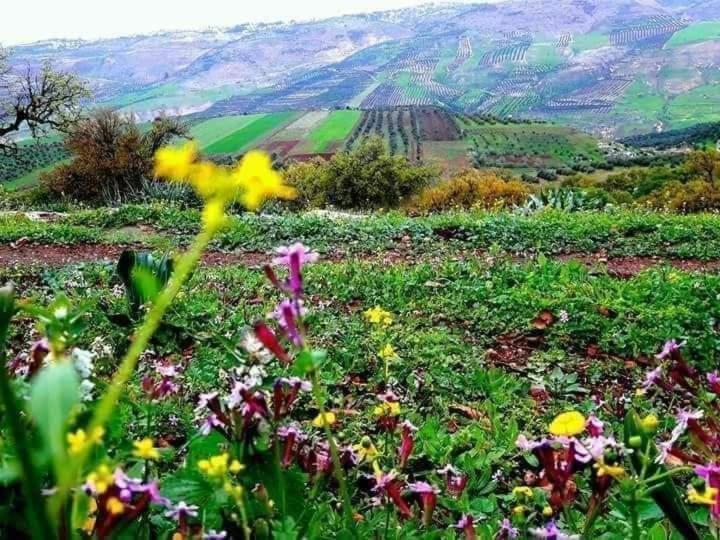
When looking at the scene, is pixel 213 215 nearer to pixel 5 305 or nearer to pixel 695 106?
pixel 5 305

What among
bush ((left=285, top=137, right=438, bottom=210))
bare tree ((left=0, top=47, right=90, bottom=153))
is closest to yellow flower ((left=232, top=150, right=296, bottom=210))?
bare tree ((left=0, top=47, right=90, bottom=153))

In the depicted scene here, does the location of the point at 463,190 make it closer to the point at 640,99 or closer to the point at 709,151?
the point at 709,151

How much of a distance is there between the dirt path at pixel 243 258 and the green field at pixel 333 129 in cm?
7679

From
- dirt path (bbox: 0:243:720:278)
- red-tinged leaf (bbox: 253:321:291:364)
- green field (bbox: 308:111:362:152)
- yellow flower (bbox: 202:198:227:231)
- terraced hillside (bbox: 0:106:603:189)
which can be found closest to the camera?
yellow flower (bbox: 202:198:227:231)

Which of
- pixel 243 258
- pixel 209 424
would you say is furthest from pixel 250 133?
pixel 209 424

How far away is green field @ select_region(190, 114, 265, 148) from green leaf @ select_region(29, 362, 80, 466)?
3775 inches

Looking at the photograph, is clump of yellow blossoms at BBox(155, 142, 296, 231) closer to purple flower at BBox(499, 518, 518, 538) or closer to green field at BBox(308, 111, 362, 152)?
purple flower at BBox(499, 518, 518, 538)

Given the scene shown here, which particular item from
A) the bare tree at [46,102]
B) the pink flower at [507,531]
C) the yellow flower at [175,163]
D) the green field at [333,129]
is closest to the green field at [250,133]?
the green field at [333,129]

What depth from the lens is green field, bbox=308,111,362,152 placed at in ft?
297

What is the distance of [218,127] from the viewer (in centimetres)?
10975

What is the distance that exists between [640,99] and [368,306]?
169954 mm

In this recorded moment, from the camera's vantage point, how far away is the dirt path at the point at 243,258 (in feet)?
27.0

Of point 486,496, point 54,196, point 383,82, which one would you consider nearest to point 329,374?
point 486,496

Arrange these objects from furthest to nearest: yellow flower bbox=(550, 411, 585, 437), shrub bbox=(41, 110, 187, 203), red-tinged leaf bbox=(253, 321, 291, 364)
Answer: shrub bbox=(41, 110, 187, 203), red-tinged leaf bbox=(253, 321, 291, 364), yellow flower bbox=(550, 411, 585, 437)
